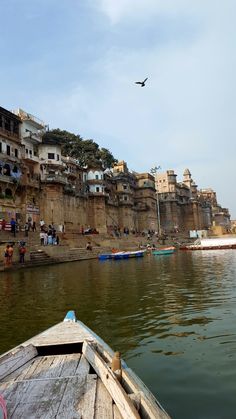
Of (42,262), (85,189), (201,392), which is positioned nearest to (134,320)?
(201,392)

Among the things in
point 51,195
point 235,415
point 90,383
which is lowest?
point 235,415

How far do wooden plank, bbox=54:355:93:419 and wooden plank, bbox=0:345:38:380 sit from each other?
818 mm

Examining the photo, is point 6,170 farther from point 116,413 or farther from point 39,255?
point 116,413

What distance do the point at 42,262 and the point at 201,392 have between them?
2329 cm

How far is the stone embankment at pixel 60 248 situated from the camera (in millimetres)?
24719

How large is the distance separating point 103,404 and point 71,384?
0.63 meters

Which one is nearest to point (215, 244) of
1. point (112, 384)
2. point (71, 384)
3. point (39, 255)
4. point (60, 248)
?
point (60, 248)

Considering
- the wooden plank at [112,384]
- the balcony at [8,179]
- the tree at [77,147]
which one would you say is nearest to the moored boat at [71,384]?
the wooden plank at [112,384]

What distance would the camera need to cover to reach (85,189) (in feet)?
164

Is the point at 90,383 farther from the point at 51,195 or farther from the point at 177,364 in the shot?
the point at 51,195

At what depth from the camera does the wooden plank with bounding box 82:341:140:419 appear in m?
2.60

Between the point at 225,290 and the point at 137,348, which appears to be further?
the point at 225,290

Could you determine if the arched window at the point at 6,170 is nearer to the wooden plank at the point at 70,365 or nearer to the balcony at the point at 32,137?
the balcony at the point at 32,137

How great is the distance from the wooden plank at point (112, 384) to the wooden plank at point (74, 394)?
6.0 inches
